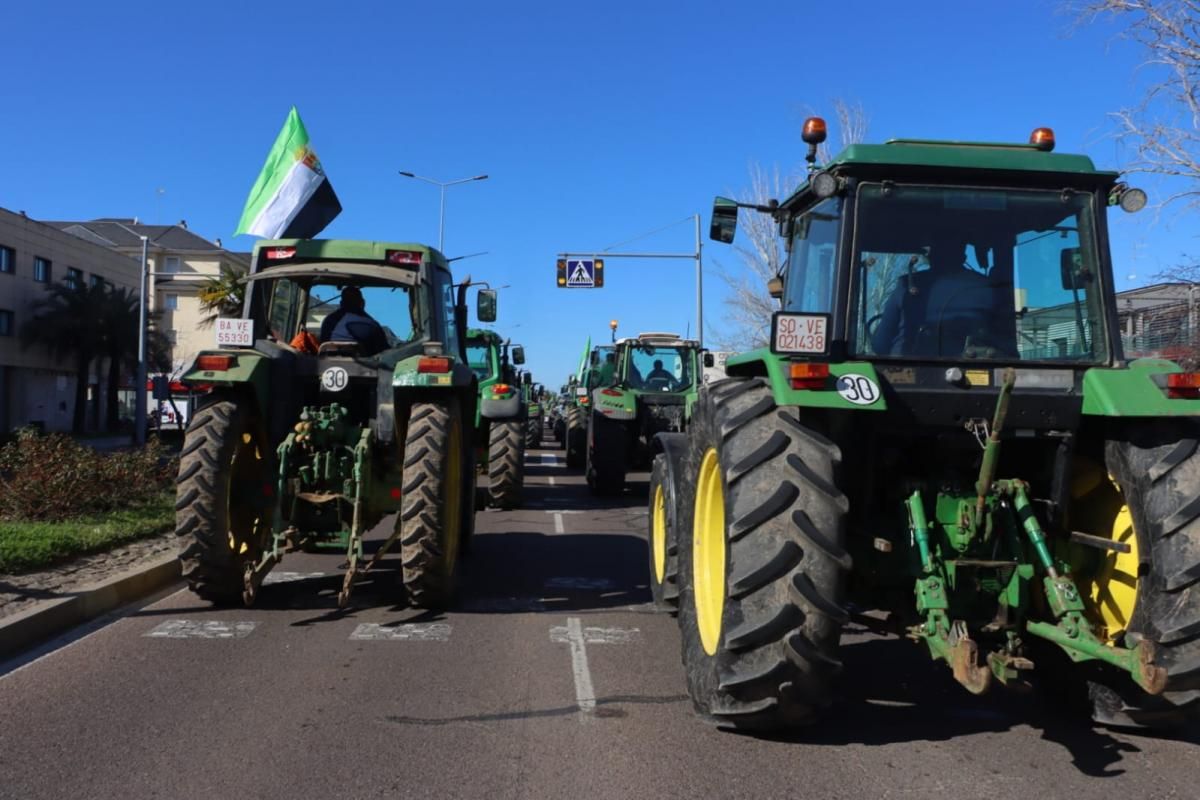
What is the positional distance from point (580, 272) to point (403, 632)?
20.2 m

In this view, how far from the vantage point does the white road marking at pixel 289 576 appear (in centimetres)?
820

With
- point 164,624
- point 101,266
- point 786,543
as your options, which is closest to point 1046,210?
point 786,543

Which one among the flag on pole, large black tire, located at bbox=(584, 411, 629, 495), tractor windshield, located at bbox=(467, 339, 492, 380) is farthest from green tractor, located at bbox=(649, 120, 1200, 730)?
tractor windshield, located at bbox=(467, 339, 492, 380)

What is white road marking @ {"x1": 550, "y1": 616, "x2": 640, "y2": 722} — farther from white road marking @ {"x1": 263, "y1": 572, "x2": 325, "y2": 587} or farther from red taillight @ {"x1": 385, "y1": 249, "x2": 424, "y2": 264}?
red taillight @ {"x1": 385, "y1": 249, "x2": 424, "y2": 264}

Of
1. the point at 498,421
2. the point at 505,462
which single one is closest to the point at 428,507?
the point at 498,421

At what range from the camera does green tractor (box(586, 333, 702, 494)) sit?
14945mm

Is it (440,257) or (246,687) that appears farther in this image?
(440,257)

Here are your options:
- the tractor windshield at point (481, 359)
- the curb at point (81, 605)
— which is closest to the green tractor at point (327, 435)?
the curb at point (81, 605)

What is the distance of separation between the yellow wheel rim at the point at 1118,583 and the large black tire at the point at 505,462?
31.1ft

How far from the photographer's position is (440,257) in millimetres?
8641

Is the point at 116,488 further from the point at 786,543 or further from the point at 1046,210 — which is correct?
the point at 1046,210

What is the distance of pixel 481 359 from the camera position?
17.7 meters

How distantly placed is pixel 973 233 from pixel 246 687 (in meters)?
4.52

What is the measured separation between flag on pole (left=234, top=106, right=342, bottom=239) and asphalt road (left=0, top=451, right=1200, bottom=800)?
A: 4534 mm
